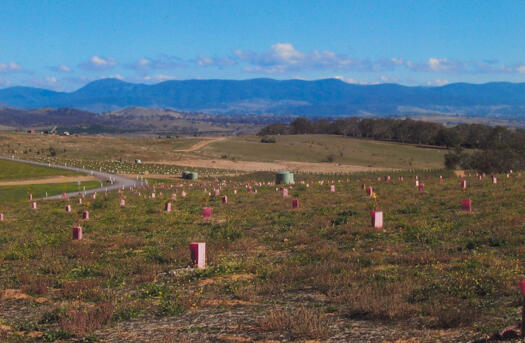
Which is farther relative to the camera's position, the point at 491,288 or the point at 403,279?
the point at 403,279

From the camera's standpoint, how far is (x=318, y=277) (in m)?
12.4

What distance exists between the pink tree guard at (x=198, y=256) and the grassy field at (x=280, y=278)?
0.78ft

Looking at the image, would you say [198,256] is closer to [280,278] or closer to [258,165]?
[280,278]

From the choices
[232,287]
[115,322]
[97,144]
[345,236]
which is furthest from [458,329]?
[97,144]

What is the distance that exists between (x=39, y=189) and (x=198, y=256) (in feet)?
165

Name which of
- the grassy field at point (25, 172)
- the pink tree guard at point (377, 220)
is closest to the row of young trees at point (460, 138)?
the pink tree guard at point (377, 220)

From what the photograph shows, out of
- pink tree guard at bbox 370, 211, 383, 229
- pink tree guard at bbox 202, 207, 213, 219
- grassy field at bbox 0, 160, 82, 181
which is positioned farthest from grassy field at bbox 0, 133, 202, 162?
pink tree guard at bbox 370, 211, 383, 229

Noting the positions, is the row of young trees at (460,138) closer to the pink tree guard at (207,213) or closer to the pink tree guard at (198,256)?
the pink tree guard at (207,213)

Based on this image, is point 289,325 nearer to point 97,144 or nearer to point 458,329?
point 458,329

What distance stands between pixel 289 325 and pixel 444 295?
128 inches

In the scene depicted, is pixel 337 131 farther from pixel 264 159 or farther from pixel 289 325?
pixel 289 325

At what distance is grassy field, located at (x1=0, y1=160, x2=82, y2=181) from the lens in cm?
7410

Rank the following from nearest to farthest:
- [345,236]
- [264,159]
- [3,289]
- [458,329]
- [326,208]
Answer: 1. [458,329]
2. [3,289]
3. [345,236]
4. [326,208]
5. [264,159]

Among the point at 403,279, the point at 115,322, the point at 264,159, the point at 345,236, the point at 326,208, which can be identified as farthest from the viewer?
the point at 264,159
